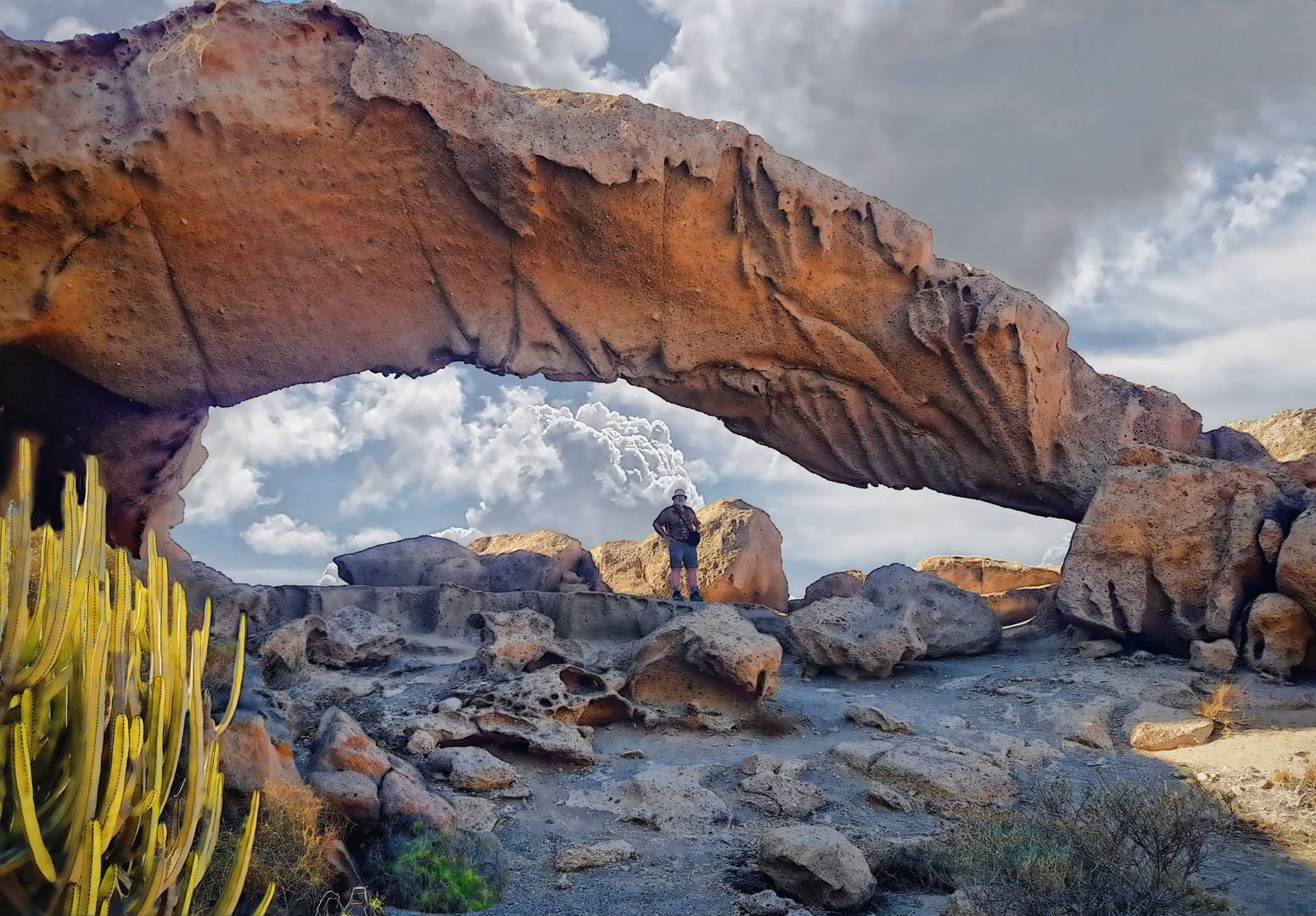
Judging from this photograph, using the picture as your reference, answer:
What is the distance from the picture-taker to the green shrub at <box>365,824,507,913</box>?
3.71 m

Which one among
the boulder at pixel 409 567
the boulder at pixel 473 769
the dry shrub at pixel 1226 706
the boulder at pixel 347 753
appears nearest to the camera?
the boulder at pixel 347 753

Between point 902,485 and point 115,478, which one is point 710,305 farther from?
point 115,478

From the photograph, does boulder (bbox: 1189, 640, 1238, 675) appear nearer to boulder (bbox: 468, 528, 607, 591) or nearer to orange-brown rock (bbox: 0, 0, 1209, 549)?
orange-brown rock (bbox: 0, 0, 1209, 549)

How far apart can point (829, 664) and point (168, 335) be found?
6.50m

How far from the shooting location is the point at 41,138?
6941mm

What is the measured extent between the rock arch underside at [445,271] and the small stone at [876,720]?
3.72m

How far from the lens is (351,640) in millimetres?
7445

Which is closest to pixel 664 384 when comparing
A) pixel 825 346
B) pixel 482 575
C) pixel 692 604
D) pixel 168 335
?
pixel 825 346

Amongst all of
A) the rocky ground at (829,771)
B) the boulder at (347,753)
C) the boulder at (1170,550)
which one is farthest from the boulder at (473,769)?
the boulder at (1170,550)

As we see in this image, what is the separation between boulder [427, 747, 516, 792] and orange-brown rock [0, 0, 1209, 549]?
4.25 meters

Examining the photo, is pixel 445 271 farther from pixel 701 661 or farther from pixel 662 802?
pixel 662 802

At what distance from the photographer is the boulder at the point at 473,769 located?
5145mm

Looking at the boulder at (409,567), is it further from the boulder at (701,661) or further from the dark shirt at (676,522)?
the boulder at (701,661)

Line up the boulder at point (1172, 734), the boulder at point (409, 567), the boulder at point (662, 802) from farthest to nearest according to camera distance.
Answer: the boulder at point (409, 567)
the boulder at point (1172, 734)
the boulder at point (662, 802)
